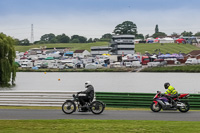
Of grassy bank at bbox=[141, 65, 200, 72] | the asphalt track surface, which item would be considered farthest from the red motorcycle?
grassy bank at bbox=[141, 65, 200, 72]

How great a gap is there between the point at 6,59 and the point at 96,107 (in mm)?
28892

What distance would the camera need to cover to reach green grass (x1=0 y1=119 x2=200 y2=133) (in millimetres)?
13383

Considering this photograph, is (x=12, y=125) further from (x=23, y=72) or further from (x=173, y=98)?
(x=23, y=72)

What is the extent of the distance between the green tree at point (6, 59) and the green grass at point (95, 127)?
99.1 ft

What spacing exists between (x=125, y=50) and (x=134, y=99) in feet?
551

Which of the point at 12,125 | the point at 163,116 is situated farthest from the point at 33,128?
the point at 163,116

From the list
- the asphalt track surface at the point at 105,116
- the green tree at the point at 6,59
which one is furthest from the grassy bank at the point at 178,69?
the asphalt track surface at the point at 105,116

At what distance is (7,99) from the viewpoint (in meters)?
23.9

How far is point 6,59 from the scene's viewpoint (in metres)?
45.6

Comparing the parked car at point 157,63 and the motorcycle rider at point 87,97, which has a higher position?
the parked car at point 157,63

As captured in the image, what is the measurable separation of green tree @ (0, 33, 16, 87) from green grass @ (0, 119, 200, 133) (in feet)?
99.1

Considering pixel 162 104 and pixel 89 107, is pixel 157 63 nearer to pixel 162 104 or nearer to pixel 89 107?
pixel 162 104

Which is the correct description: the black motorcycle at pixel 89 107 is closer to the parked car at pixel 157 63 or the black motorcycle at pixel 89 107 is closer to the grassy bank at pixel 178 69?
the grassy bank at pixel 178 69

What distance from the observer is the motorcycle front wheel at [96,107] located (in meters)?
18.9
